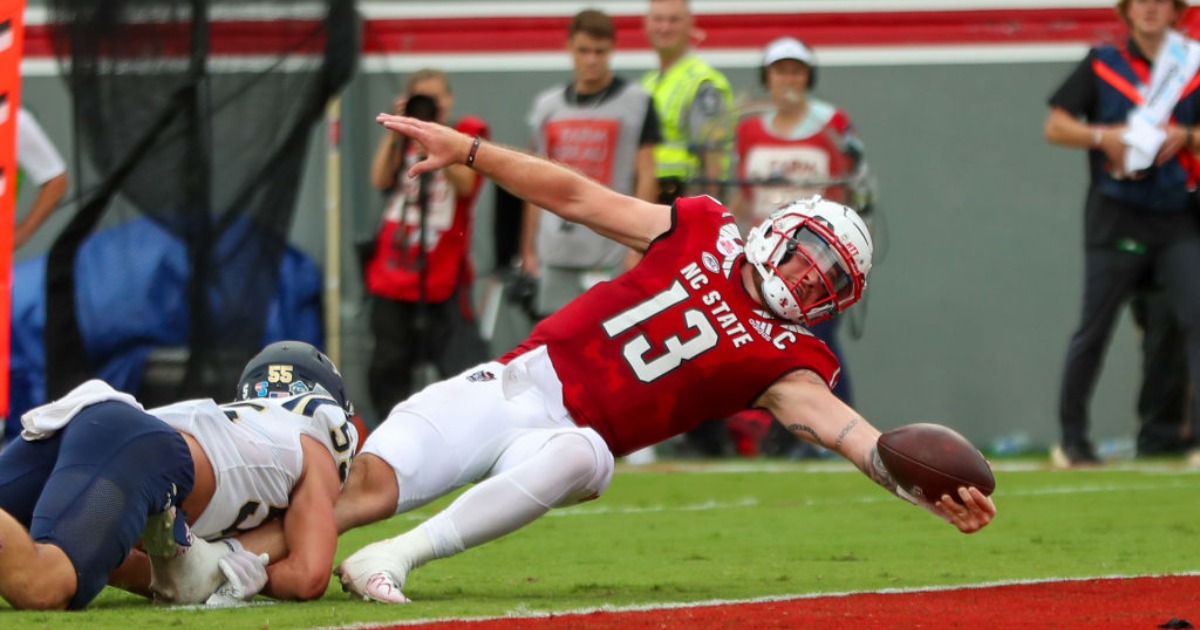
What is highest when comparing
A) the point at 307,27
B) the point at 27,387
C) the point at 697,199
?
the point at 697,199

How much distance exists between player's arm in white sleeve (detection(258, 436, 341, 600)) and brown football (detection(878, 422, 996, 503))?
1370mm

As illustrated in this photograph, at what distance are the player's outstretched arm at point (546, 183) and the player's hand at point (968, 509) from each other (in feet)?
3.97

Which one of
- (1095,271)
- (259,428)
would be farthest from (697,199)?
(1095,271)

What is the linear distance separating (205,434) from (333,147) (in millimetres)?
7326

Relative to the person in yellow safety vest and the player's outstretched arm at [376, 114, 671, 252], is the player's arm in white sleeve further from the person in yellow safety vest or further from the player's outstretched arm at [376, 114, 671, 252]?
the person in yellow safety vest

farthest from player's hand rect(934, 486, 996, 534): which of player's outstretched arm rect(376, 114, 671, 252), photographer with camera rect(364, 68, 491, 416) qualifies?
Answer: photographer with camera rect(364, 68, 491, 416)

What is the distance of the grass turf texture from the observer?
5027mm

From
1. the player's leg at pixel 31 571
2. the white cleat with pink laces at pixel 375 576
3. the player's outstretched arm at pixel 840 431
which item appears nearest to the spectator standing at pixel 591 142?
the player's outstretched arm at pixel 840 431

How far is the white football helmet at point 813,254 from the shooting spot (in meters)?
5.49

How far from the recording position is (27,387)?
10.1 metres

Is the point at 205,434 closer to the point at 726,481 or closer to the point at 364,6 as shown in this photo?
the point at 726,481

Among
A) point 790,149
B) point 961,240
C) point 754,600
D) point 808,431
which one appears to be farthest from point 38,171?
point 961,240

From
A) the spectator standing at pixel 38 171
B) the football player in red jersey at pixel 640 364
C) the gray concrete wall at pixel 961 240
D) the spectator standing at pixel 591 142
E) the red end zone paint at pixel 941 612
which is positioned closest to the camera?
the red end zone paint at pixel 941 612

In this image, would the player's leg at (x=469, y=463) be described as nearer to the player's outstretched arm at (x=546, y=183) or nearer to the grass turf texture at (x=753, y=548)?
the grass turf texture at (x=753, y=548)
